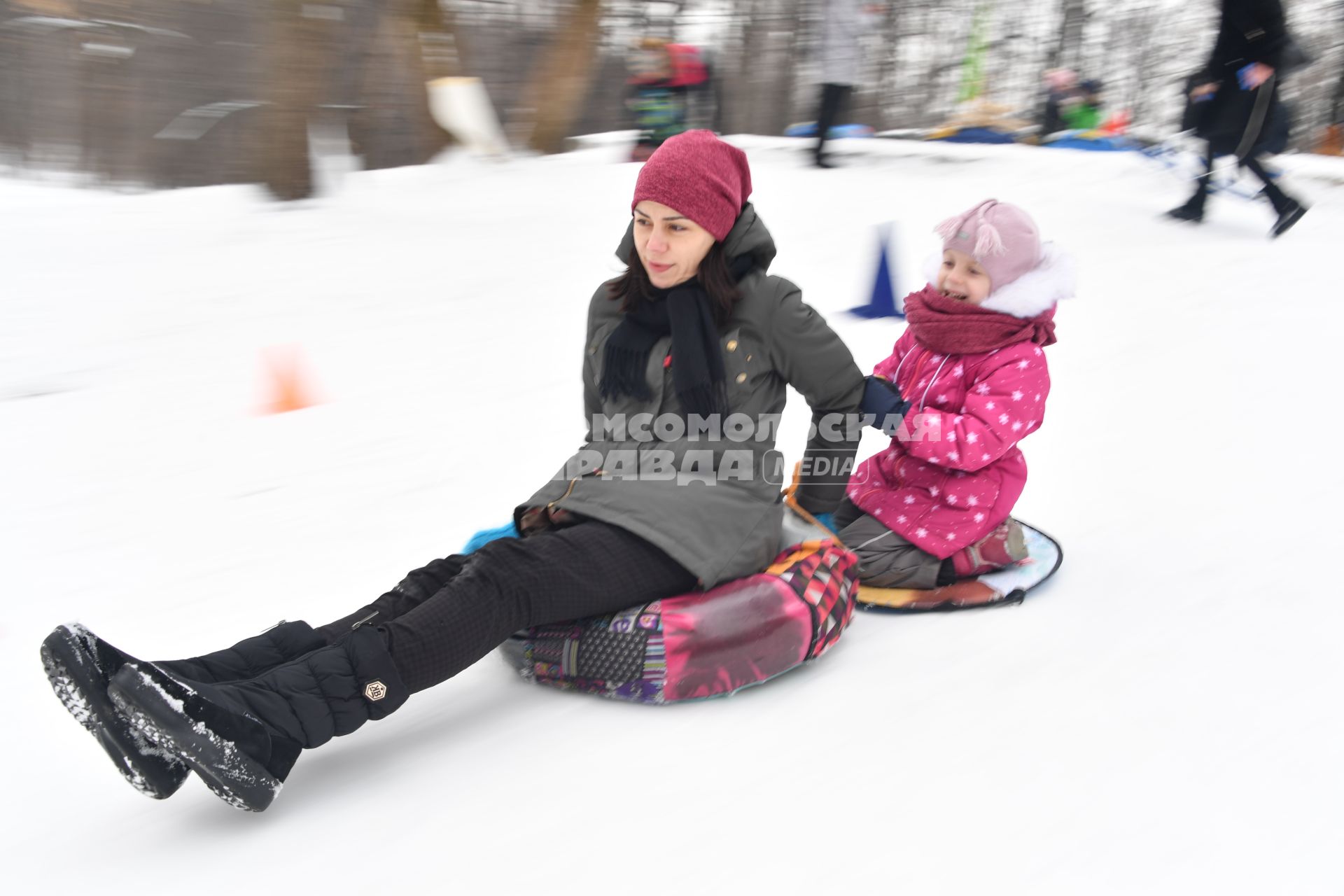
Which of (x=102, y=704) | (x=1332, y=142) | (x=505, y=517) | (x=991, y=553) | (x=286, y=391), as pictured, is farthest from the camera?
(x=1332, y=142)

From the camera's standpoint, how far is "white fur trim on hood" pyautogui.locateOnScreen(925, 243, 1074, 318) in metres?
2.30

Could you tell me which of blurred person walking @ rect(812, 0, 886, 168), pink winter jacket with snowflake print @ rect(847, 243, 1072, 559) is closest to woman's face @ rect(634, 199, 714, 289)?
pink winter jacket with snowflake print @ rect(847, 243, 1072, 559)

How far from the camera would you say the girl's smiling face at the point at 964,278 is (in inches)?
93.0

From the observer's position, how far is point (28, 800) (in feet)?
5.97

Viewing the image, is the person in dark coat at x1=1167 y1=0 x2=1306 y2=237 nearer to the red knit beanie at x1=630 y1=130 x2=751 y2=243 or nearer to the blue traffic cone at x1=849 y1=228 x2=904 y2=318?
the blue traffic cone at x1=849 y1=228 x2=904 y2=318

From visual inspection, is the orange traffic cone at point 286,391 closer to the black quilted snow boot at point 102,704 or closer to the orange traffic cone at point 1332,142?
the black quilted snow boot at point 102,704

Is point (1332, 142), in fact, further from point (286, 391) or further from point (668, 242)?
point (668, 242)

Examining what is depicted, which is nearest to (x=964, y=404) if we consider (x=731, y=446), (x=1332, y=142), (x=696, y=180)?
(x=731, y=446)

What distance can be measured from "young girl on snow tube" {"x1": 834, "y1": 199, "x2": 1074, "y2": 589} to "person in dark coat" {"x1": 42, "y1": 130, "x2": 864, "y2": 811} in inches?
7.2

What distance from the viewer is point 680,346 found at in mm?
2121

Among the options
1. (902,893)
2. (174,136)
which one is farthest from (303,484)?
(174,136)

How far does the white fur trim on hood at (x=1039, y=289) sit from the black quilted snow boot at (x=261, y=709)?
139 cm

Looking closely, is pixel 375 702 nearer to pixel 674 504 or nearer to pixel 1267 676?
pixel 674 504

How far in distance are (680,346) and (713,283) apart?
5.6 inches
